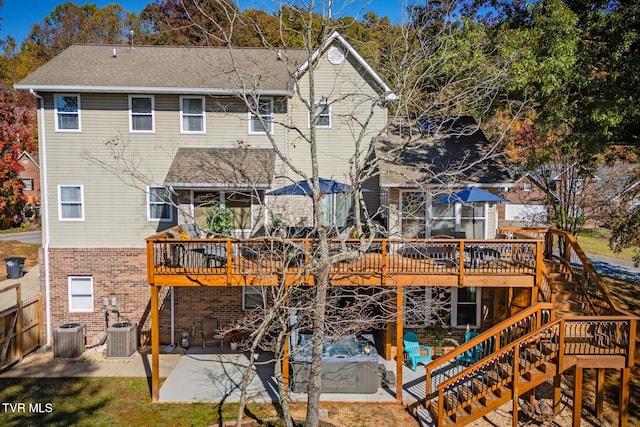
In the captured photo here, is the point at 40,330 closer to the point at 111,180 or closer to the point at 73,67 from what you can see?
the point at 111,180

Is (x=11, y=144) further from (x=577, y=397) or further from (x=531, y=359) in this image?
(x=577, y=397)

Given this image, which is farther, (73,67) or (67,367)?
(73,67)

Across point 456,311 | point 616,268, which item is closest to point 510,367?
point 456,311

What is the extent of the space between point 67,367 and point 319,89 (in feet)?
37.5

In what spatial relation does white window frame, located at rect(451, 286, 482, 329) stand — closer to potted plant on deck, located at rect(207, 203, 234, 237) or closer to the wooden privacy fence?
potted plant on deck, located at rect(207, 203, 234, 237)

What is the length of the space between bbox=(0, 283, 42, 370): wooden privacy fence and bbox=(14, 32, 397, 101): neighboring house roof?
6.43 metres

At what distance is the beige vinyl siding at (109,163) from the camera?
48.8ft

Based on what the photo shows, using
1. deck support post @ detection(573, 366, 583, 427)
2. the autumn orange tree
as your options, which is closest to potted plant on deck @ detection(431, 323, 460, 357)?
deck support post @ detection(573, 366, 583, 427)

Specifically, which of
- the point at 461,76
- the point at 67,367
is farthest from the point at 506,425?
the point at 67,367

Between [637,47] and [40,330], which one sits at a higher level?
[637,47]

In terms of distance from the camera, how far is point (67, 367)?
1317 cm

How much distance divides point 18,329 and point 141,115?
7.27 m

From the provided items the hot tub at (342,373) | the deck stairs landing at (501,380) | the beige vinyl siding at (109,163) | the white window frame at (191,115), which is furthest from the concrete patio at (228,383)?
the white window frame at (191,115)

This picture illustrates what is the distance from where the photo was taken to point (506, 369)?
1021 centimetres
